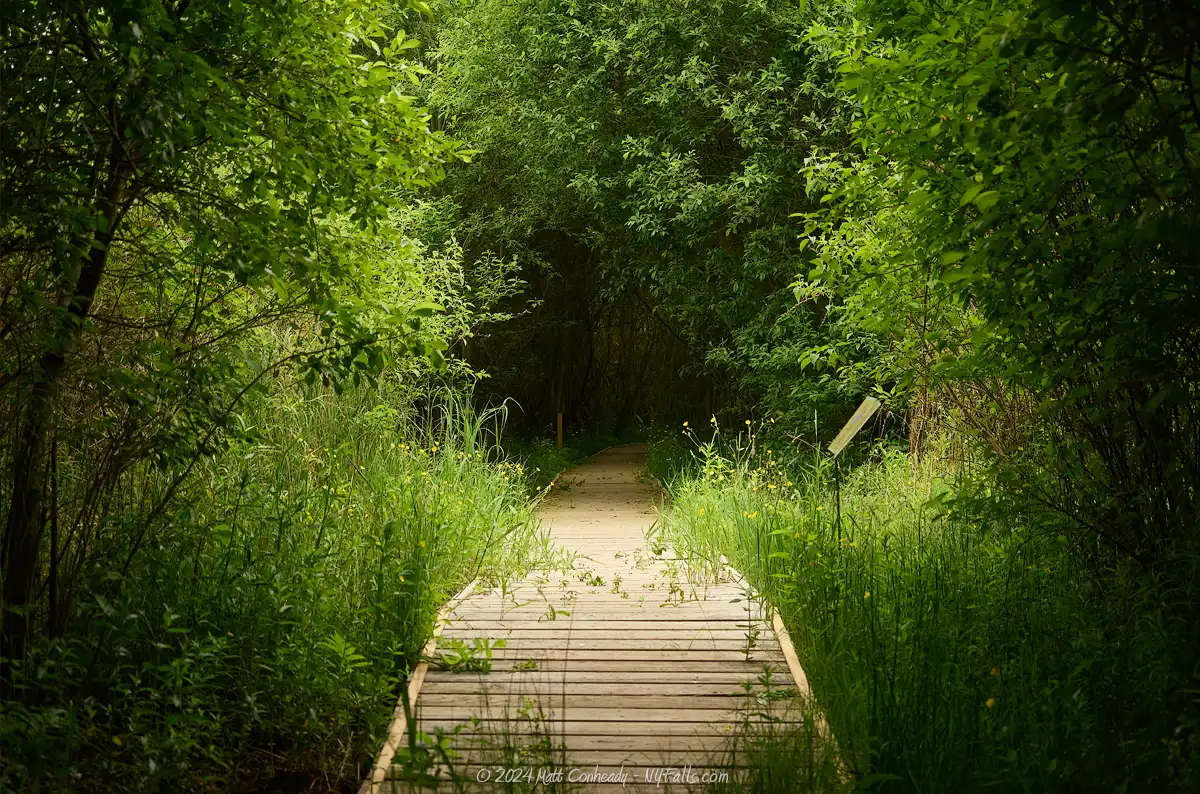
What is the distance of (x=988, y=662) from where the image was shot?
14.6 feet

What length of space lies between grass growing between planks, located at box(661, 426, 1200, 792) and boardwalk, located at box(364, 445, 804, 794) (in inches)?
12.2

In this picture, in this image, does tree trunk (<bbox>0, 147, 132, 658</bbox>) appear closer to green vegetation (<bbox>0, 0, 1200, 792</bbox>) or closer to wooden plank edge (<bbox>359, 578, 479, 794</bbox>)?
green vegetation (<bbox>0, 0, 1200, 792</bbox>)

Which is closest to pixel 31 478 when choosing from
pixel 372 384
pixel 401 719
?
pixel 372 384

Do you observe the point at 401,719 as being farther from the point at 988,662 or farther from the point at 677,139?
the point at 677,139

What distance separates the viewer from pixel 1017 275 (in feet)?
13.6

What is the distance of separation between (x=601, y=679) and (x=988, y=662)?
5.71 feet

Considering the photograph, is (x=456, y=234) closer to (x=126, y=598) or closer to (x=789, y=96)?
(x=789, y=96)

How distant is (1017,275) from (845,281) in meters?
2.31

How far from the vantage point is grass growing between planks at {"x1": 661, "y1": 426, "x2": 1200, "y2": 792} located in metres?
3.64

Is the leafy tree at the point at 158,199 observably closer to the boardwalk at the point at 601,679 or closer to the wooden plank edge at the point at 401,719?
the wooden plank edge at the point at 401,719

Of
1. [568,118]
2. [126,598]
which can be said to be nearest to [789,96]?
[568,118]

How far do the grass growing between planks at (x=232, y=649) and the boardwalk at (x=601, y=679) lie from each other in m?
0.31

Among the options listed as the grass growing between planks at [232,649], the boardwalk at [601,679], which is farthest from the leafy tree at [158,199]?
the boardwalk at [601,679]

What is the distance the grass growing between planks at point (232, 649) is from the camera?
12.7ft
